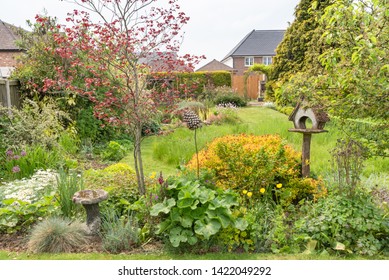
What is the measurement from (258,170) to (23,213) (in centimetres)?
258

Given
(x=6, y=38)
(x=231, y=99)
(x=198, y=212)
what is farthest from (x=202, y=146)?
(x=6, y=38)

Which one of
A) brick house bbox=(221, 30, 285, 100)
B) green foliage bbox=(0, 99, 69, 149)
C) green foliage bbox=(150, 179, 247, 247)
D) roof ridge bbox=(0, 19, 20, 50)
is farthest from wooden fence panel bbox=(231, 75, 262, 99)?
green foliage bbox=(150, 179, 247, 247)

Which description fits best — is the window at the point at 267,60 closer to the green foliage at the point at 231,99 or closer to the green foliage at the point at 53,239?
the green foliage at the point at 231,99

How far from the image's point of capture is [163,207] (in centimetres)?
340

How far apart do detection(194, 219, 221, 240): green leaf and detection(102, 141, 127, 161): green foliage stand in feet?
14.9

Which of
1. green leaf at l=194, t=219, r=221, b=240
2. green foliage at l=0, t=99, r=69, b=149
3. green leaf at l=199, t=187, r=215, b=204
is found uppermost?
green foliage at l=0, t=99, r=69, b=149

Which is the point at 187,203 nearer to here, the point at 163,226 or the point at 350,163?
the point at 163,226

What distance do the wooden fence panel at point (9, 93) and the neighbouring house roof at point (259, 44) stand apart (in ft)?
95.5

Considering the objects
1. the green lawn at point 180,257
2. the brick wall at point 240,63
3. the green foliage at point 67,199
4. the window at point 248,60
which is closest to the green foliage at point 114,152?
the green foliage at point 67,199

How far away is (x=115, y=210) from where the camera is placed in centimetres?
394

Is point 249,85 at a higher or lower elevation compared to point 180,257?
higher

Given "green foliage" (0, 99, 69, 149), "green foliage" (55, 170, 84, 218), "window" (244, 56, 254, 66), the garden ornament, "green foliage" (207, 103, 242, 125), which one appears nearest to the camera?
"green foliage" (55, 170, 84, 218)

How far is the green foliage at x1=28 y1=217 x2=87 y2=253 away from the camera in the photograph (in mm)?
3400

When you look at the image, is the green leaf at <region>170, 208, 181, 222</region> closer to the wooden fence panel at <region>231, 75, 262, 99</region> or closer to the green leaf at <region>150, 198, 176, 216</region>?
the green leaf at <region>150, 198, 176, 216</region>
